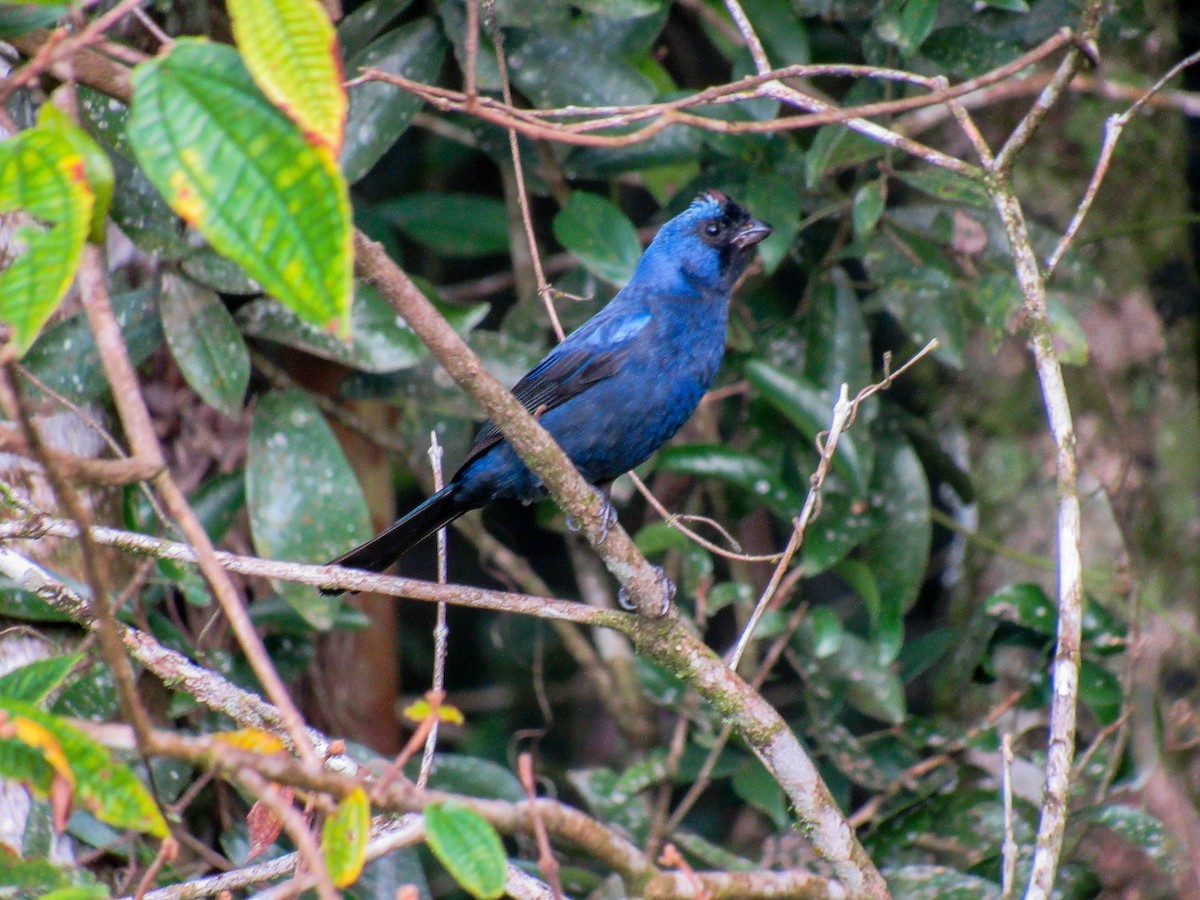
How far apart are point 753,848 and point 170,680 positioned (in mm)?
2196

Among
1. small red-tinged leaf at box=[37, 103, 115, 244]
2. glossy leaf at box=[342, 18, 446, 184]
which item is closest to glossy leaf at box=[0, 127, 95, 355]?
small red-tinged leaf at box=[37, 103, 115, 244]

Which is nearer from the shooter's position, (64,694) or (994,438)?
(64,694)

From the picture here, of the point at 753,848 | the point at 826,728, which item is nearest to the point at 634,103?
the point at 826,728

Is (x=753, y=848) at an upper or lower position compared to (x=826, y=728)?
lower

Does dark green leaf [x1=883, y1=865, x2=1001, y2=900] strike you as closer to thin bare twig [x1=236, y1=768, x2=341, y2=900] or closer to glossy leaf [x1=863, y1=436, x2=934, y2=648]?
glossy leaf [x1=863, y1=436, x2=934, y2=648]

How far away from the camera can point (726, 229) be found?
345 centimetres

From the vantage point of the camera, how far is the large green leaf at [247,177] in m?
1.29

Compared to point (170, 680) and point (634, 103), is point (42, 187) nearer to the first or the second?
point (170, 680)

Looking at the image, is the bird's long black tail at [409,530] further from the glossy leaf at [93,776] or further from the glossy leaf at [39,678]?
the glossy leaf at [93,776]

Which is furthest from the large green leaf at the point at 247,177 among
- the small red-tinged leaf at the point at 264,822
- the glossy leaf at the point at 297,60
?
the small red-tinged leaf at the point at 264,822

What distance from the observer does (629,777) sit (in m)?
3.37

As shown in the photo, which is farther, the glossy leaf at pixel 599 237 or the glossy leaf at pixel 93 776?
the glossy leaf at pixel 599 237

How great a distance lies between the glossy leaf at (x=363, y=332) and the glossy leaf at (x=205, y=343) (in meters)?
0.12

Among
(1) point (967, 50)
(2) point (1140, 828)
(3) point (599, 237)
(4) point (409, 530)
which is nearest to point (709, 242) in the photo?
(3) point (599, 237)
